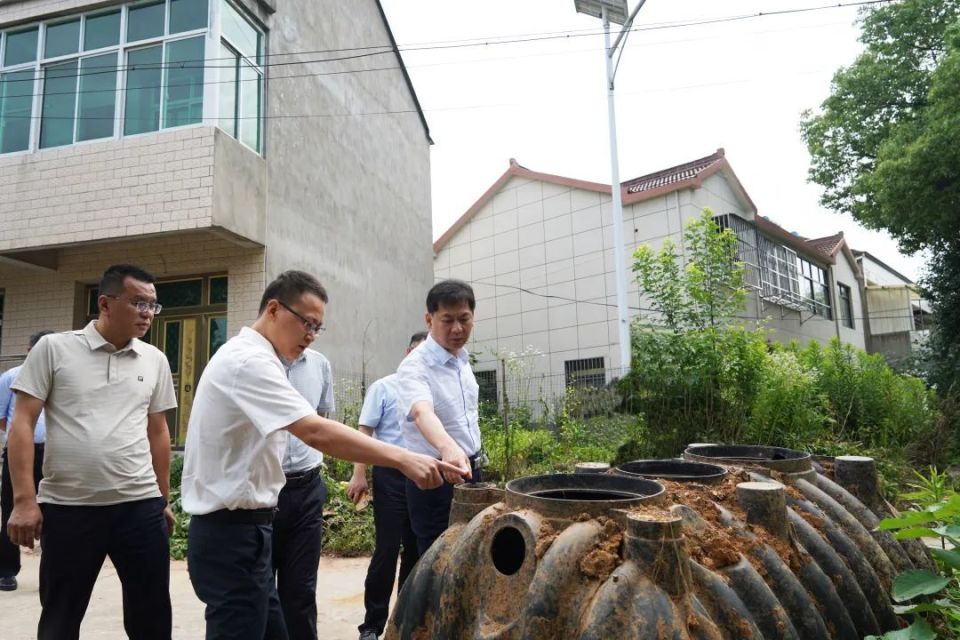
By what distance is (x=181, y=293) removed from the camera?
9805 mm

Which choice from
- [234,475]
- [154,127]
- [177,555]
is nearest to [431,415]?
[234,475]

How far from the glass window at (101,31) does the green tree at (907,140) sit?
13819mm

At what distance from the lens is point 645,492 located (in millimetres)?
2121

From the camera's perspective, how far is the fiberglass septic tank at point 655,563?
1572 mm

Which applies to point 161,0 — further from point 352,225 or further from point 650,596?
point 650,596

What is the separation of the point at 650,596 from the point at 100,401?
2.49 meters

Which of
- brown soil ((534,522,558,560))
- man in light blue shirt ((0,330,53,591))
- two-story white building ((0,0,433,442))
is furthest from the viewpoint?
two-story white building ((0,0,433,442))

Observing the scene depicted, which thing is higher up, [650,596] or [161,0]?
[161,0]

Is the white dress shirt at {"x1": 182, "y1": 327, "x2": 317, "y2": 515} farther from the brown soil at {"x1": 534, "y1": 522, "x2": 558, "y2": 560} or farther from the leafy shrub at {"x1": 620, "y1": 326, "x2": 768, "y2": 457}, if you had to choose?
the leafy shrub at {"x1": 620, "y1": 326, "x2": 768, "y2": 457}

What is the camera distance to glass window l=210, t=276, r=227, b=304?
962 centimetres

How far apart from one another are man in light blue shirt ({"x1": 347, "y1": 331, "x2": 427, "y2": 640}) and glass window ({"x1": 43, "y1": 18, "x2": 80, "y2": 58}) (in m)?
8.85

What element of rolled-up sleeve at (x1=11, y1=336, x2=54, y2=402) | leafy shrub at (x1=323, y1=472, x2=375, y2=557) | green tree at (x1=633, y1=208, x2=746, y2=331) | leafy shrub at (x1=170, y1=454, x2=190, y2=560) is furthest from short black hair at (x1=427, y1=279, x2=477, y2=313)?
green tree at (x1=633, y1=208, x2=746, y2=331)

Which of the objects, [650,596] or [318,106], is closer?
[650,596]

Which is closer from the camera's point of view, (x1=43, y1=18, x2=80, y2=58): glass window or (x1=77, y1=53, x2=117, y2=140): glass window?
(x1=77, y1=53, x2=117, y2=140): glass window
